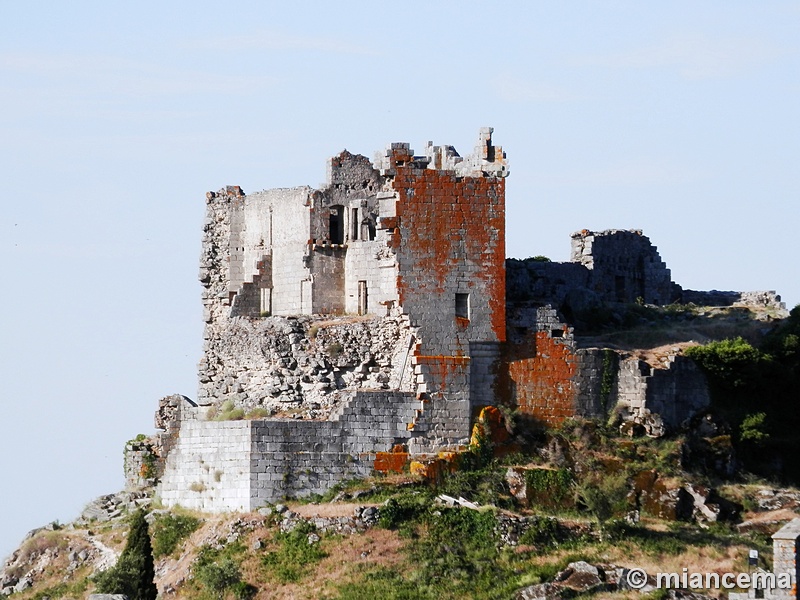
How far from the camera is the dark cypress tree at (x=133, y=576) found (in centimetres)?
5375

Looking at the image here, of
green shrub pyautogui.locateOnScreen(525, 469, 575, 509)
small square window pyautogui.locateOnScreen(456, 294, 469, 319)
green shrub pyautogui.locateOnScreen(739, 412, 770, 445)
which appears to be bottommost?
green shrub pyautogui.locateOnScreen(525, 469, 575, 509)

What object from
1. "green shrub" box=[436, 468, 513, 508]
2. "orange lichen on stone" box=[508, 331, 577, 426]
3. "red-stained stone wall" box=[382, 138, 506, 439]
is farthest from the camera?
"orange lichen on stone" box=[508, 331, 577, 426]

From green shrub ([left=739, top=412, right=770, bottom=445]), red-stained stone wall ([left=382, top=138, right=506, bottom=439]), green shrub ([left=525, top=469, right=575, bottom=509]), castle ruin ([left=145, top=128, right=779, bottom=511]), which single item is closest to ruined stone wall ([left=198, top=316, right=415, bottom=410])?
castle ruin ([left=145, top=128, right=779, bottom=511])

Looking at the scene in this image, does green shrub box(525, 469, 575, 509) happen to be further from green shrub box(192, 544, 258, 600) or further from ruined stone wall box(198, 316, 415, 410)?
green shrub box(192, 544, 258, 600)

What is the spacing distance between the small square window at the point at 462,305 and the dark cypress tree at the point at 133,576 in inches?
338

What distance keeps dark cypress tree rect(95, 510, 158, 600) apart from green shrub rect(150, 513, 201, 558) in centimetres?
172

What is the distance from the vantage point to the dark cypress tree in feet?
176

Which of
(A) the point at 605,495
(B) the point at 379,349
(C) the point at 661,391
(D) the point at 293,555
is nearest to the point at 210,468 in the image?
(D) the point at 293,555

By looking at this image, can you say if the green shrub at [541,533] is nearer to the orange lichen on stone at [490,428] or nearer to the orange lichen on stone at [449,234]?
the orange lichen on stone at [490,428]

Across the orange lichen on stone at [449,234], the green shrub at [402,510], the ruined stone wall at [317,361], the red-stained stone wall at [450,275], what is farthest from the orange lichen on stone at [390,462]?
the orange lichen on stone at [449,234]

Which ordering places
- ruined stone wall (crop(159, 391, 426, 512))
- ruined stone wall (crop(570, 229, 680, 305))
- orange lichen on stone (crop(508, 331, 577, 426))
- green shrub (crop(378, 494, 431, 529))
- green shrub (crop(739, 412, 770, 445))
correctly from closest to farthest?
1. green shrub (crop(378, 494, 431, 529))
2. ruined stone wall (crop(159, 391, 426, 512))
3. orange lichen on stone (crop(508, 331, 577, 426))
4. green shrub (crop(739, 412, 770, 445))
5. ruined stone wall (crop(570, 229, 680, 305))

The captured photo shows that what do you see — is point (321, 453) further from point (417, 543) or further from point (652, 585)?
point (652, 585)

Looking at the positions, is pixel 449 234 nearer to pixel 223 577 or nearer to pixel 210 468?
pixel 210 468

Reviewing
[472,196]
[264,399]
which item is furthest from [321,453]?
[472,196]
